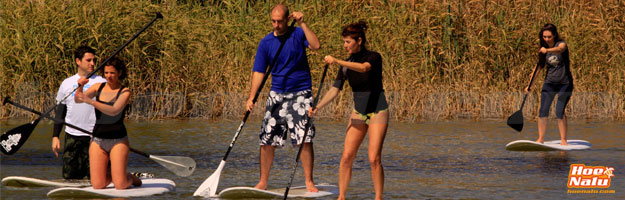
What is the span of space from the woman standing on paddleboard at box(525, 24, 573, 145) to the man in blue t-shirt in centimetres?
487

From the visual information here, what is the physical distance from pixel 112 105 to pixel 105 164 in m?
0.57

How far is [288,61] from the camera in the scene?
8828mm

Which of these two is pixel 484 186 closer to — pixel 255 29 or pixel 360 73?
pixel 360 73

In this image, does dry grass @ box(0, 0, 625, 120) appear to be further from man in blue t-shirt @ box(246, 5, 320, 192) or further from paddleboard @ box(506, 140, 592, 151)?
man in blue t-shirt @ box(246, 5, 320, 192)

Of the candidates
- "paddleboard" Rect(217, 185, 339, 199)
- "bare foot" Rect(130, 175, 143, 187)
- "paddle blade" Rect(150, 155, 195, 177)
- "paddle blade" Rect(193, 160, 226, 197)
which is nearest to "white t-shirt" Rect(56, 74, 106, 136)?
"bare foot" Rect(130, 175, 143, 187)

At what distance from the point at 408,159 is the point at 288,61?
3.29 m

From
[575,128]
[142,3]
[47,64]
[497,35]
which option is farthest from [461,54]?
[47,64]

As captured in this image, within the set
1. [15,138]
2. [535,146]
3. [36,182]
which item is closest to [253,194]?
[36,182]

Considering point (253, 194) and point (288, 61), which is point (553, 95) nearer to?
point (288, 61)

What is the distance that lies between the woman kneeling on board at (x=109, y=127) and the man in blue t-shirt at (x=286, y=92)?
3.84ft

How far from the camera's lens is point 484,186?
9.40 m

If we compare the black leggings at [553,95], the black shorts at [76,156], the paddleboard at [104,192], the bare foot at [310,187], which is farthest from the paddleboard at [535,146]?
the black shorts at [76,156]

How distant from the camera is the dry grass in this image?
16.3 meters

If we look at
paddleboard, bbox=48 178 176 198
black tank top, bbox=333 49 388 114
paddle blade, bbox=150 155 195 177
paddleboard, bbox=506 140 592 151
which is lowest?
paddleboard, bbox=506 140 592 151
